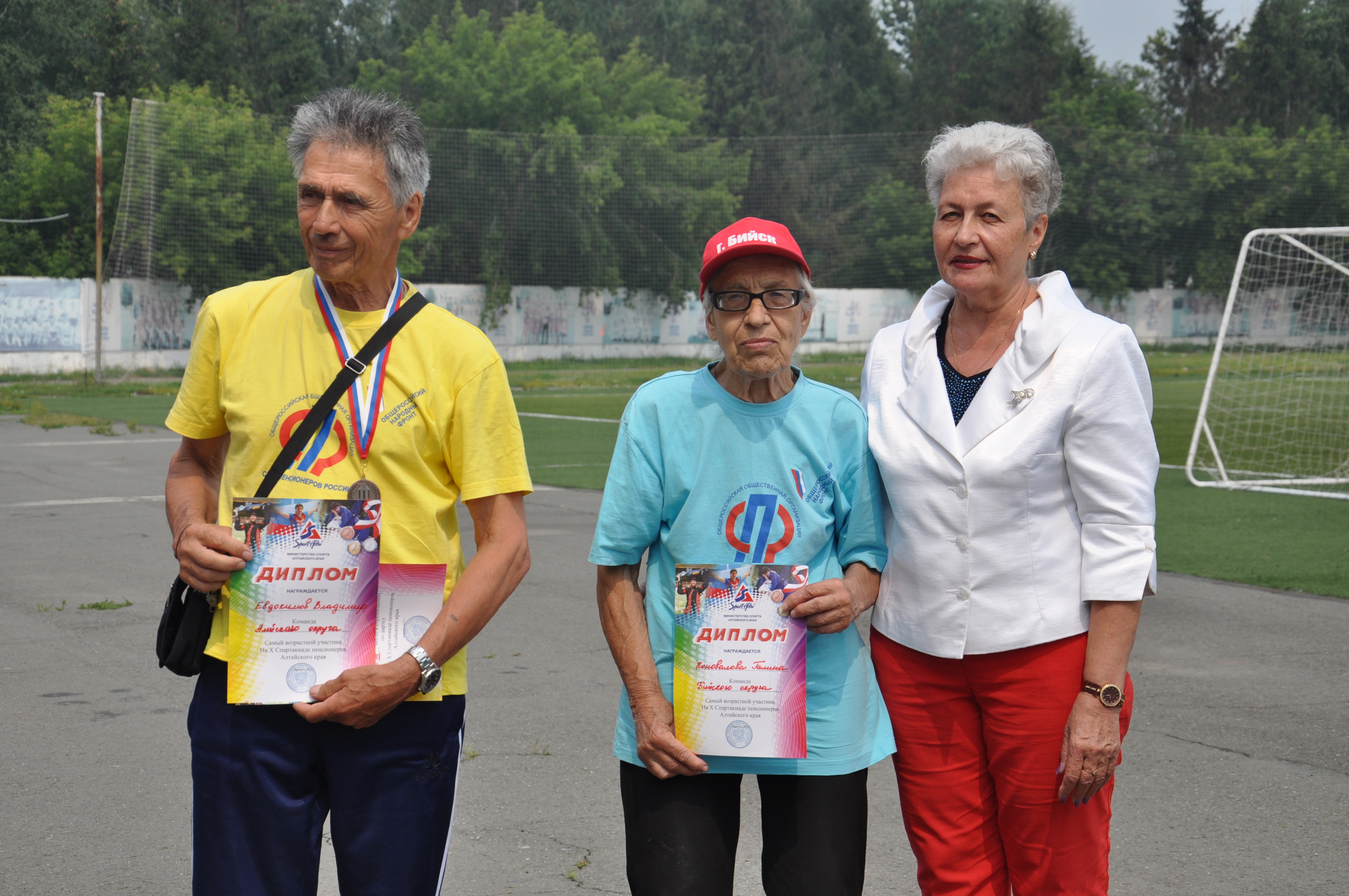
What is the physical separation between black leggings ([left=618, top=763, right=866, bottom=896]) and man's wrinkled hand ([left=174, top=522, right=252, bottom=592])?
0.86 metres

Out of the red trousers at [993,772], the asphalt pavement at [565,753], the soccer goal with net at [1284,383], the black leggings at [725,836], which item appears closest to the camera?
the black leggings at [725,836]

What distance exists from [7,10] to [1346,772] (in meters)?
57.3

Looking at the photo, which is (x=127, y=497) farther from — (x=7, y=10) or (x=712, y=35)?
(x=712, y=35)

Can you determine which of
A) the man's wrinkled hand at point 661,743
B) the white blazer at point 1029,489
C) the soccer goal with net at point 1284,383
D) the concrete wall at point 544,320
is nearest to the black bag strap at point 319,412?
the man's wrinkled hand at point 661,743

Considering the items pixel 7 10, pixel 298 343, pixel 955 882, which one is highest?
pixel 7 10

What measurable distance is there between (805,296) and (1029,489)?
0.59 meters

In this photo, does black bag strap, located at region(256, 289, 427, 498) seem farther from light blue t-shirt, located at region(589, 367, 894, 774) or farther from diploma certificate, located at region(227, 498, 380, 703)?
light blue t-shirt, located at region(589, 367, 894, 774)

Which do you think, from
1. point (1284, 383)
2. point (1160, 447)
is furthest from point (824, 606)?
point (1284, 383)

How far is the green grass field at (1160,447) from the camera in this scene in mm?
9898

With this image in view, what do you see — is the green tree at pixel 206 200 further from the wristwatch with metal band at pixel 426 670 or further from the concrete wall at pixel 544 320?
the wristwatch with metal band at pixel 426 670

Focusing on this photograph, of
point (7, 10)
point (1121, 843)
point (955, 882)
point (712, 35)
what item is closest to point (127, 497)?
point (1121, 843)

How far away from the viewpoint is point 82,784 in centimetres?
488

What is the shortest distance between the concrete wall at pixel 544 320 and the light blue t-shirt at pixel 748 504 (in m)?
22.0

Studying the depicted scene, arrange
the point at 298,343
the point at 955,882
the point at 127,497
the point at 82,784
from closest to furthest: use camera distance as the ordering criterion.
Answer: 1. the point at 298,343
2. the point at 955,882
3. the point at 82,784
4. the point at 127,497
